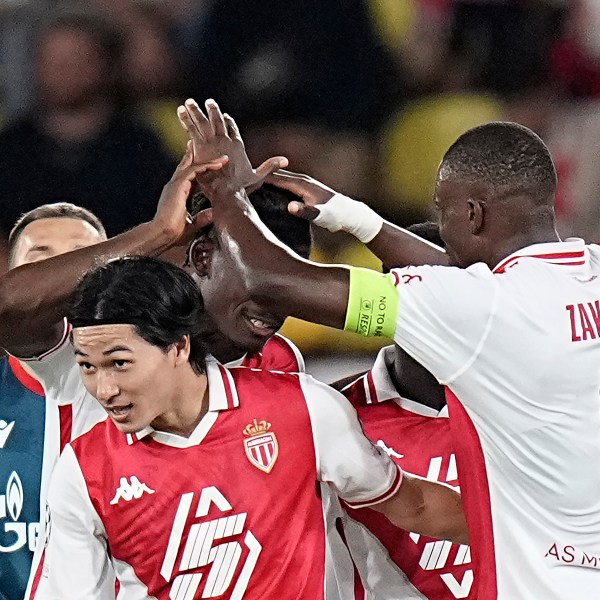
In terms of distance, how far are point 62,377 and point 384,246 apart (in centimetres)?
56

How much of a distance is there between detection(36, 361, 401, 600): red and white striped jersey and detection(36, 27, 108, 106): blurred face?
2.23 metres

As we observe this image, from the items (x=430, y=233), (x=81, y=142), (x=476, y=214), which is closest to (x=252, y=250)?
(x=476, y=214)

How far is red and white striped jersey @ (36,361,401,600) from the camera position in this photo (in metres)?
1.37

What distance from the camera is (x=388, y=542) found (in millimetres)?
1607

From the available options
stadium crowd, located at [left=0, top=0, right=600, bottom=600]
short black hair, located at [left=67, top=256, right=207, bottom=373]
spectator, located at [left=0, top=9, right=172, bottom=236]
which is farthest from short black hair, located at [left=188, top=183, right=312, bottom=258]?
spectator, located at [left=0, top=9, right=172, bottom=236]

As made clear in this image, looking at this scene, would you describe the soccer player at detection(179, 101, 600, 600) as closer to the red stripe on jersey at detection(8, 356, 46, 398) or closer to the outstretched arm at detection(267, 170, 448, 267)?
the outstretched arm at detection(267, 170, 448, 267)

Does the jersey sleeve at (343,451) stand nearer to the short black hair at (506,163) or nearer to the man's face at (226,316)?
the man's face at (226,316)

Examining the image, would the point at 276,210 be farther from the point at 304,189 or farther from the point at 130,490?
the point at 130,490

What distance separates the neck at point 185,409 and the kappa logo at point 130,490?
8 centimetres

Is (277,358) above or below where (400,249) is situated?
below

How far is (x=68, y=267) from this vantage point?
1.52 meters

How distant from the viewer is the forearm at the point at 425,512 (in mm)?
1475

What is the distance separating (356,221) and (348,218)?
26 mm

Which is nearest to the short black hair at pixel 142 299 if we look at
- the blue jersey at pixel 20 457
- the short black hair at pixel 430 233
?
the blue jersey at pixel 20 457
